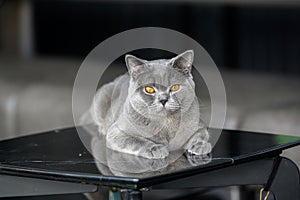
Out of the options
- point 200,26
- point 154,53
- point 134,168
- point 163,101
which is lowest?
point 134,168

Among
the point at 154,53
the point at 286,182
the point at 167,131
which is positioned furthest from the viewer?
the point at 154,53

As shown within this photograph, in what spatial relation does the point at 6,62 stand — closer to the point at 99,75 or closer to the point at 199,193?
the point at 99,75

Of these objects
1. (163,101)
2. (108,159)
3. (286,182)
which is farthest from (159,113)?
(286,182)

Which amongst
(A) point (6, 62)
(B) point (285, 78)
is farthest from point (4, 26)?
(B) point (285, 78)

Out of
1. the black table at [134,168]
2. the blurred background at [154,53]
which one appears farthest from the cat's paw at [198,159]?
the blurred background at [154,53]

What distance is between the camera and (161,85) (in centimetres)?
125

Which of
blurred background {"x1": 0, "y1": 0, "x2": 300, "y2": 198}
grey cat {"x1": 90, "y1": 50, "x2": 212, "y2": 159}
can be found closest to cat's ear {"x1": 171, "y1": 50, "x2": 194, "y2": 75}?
grey cat {"x1": 90, "y1": 50, "x2": 212, "y2": 159}

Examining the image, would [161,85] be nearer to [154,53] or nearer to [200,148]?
[200,148]

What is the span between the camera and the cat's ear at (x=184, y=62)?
4.20 feet

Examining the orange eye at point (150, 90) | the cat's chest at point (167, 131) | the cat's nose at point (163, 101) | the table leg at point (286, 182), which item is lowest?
the table leg at point (286, 182)

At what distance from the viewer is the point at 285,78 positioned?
2604 millimetres

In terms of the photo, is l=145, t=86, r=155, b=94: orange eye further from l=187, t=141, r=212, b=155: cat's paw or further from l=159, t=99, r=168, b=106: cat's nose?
l=187, t=141, r=212, b=155: cat's paw

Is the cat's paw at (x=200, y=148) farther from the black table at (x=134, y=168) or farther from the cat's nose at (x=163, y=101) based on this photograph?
the cat's nose at (x=163, y=101)

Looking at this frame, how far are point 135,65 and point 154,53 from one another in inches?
77.4
